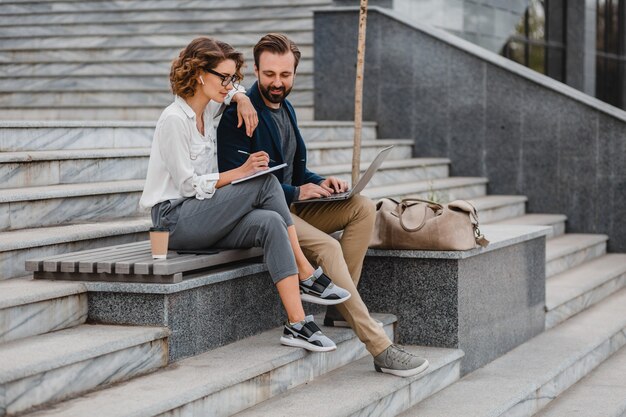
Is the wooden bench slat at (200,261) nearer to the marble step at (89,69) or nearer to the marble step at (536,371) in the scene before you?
the marble step at (536,371)

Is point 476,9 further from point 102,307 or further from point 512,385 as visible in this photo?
point 102,307

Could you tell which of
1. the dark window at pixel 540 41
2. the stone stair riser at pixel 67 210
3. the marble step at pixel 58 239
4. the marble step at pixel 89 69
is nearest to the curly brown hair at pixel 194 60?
the marble step at pixel 58 239

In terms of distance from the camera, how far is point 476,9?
13.6 m

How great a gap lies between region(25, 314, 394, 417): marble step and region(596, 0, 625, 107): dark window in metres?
16.6

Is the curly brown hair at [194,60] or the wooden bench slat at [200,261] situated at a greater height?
the curly brown hair at [194,60]

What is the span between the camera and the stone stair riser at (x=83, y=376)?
4.02 meters

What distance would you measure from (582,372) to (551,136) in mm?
4131

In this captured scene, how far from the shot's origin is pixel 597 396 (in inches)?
249

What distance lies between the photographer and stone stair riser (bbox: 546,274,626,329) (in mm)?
7668

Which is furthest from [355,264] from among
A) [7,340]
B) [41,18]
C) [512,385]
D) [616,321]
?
[41,18]

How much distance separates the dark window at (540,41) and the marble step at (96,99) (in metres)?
5.30

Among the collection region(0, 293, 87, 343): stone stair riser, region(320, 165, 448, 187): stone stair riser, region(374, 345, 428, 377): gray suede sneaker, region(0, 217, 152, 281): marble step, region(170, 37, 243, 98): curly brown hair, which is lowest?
region(374, 345, 428, 377): gray suede sneaker

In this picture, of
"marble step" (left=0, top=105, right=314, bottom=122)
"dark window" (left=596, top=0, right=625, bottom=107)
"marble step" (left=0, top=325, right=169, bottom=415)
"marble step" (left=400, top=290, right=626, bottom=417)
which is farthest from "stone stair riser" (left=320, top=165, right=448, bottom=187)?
"dark window" (left=596, top=0, right=625, bottom=107)

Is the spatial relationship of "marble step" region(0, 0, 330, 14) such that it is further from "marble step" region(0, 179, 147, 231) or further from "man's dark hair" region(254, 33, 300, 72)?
"man's dark hair" region(254, 33, 300, 72)
